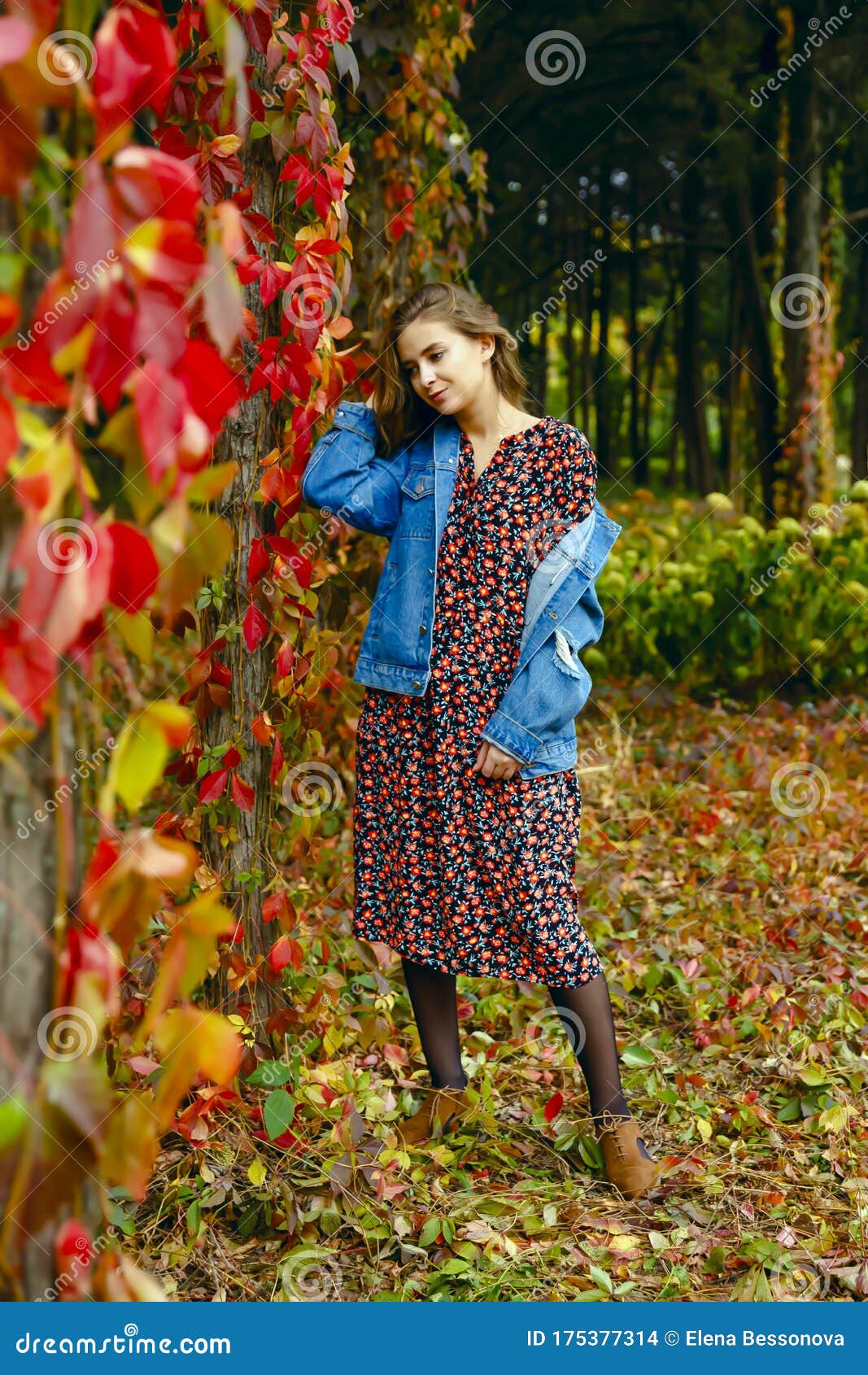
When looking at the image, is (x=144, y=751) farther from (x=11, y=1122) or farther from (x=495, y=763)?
(x=495, y=763)

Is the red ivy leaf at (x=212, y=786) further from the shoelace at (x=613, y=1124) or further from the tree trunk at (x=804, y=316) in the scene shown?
the tree trunk at (x=804, y=316)

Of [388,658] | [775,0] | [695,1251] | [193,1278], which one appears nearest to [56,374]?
[388,658]

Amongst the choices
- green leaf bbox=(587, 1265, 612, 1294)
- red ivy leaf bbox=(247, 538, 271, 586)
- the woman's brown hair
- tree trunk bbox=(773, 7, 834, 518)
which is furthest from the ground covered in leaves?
tree trunk bbox=(773, 7, 834, 518)

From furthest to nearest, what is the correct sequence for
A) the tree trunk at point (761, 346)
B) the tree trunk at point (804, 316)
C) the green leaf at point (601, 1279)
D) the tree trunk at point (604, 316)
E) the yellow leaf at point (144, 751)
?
the tree trunk at point (604, 316) → the tree trunk at point (761, 346) → the tree trunk at point (804, 316) → the green leaf at point (601, 1279) → the yellow leaf at point (144, 751)

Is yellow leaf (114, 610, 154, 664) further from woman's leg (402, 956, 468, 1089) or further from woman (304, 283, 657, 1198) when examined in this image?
woman's leg (402, 956, 468, 1089)

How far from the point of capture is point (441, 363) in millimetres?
2059

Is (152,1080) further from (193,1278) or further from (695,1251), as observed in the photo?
(695,1251)

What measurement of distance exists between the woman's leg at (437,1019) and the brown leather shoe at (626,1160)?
0.33m

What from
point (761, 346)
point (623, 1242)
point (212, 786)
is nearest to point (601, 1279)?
point (623, 1242)

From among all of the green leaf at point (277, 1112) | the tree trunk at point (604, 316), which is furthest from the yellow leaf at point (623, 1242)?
the tree trunk at point (604, 316)

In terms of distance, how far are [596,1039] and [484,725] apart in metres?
0.61

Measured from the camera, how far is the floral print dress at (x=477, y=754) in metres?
2.09

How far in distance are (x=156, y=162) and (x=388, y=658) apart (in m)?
1.41

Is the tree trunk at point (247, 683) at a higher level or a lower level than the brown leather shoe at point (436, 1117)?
higher
